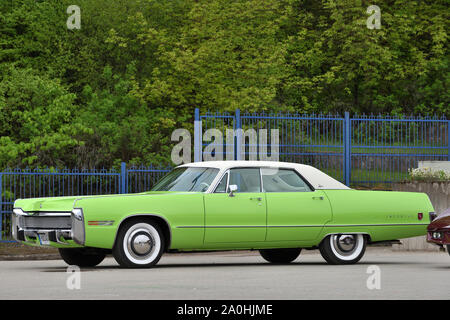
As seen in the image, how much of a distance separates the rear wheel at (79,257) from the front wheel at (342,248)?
3.68 meters

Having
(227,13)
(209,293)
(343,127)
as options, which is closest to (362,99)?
(227,13)

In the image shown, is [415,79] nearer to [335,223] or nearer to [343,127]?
[343,127]

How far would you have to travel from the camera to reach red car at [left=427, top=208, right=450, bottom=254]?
15.2 metres

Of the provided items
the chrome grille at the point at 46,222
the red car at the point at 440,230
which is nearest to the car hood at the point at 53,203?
the chrome grille at the point at 46,222

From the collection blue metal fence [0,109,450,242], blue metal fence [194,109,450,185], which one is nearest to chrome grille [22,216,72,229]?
blue metal fence [0,109,450,242]

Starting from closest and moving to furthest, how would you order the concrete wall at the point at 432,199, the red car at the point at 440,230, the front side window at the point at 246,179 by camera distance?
the front side window at the point at 246,179
the red car at the point at 440,230
the concrete wall at the point at 432,199

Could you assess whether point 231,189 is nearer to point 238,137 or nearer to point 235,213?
point 235,213

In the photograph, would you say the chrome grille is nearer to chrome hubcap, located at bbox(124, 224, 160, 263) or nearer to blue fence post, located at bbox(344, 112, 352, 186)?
chrome hubcap, located at bbox(124, 224, 160, 263)

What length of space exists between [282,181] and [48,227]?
386 centimetres

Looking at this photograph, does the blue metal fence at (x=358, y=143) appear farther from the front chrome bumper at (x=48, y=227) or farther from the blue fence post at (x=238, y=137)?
the front chrome bumper at (x=48, y=227)

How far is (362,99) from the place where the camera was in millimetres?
41281

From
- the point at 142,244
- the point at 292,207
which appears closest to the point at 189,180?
the point at 142,244

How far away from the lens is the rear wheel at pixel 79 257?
15.5 metres

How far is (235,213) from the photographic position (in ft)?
48.1
